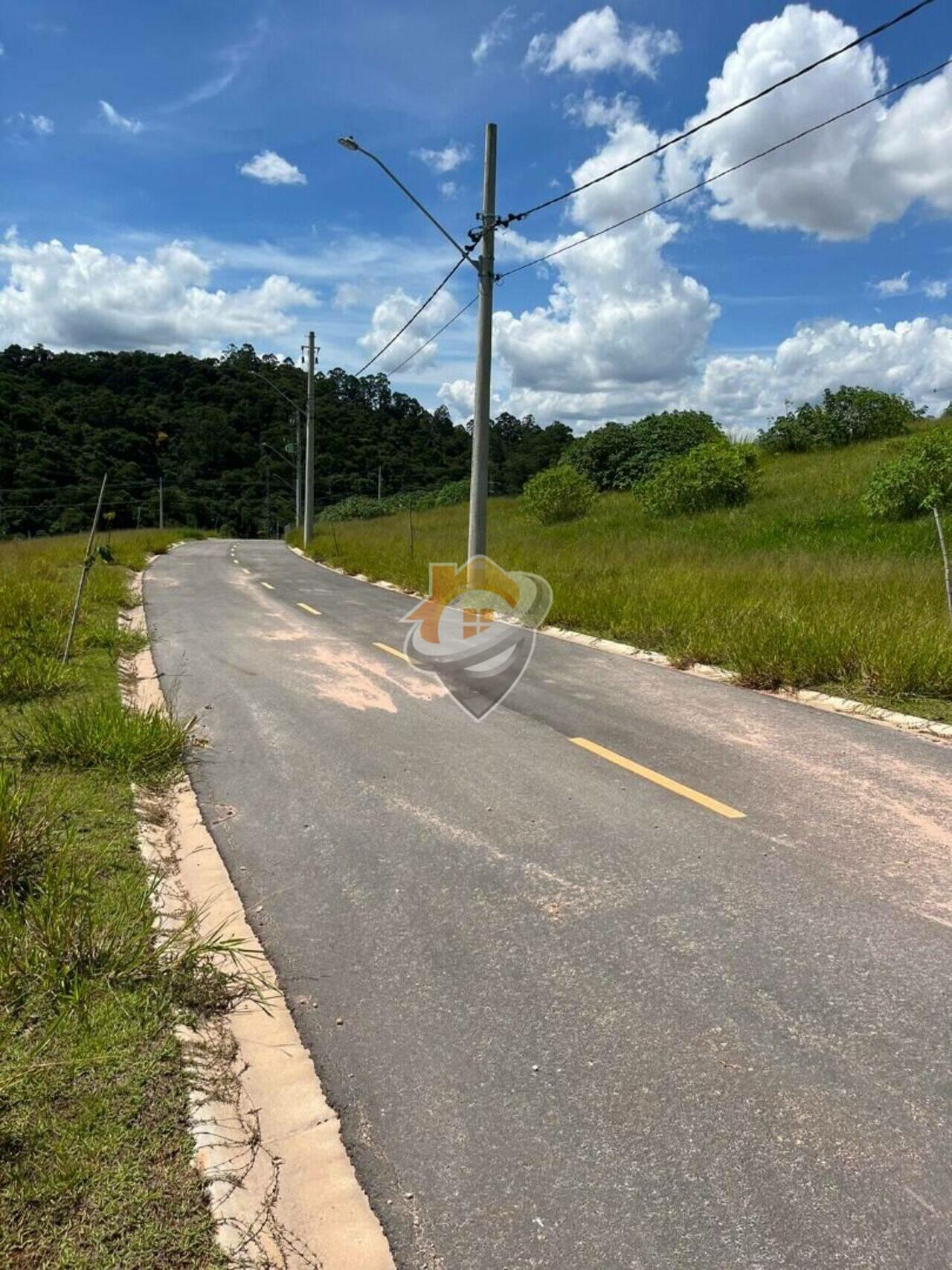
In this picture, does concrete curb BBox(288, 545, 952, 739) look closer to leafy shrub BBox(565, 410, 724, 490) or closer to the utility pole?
the utility pole

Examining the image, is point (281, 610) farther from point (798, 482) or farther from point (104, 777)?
point (798, 482)

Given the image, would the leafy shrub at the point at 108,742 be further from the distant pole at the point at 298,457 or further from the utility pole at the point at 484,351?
the distant pole at the point at 298,457

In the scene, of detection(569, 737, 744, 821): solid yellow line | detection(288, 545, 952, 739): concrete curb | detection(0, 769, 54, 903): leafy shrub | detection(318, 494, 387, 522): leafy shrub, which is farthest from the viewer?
detection(318, 494, 387, 522): leafy shrub

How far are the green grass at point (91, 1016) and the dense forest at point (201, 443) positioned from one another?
52.6m

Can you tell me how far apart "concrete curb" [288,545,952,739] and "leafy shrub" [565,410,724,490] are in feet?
92.8

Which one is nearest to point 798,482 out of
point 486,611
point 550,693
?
point 486,611

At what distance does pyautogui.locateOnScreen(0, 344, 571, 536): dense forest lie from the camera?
54.1m

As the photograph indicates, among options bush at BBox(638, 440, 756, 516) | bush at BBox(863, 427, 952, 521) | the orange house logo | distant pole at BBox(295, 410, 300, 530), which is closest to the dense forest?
distant pole at BBox(295, 410, 300, 530)

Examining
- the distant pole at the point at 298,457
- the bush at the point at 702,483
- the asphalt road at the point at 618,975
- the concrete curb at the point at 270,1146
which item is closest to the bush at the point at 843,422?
the bush at the point at 702,483

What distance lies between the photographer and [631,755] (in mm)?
6047

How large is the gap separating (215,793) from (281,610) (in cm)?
981

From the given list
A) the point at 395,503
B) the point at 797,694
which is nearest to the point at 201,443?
the point at 395,503

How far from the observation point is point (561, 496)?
31.1 m

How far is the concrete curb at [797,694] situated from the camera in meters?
6.88
